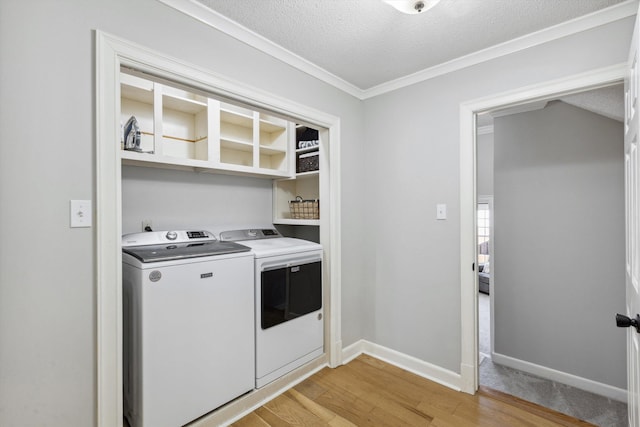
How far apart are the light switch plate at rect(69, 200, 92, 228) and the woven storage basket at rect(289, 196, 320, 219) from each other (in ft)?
5.49

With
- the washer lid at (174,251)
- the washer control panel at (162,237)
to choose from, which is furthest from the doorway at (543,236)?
the washer control panel at (162,237)

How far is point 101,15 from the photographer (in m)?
1.31

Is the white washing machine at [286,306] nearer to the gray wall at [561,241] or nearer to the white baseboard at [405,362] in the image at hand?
the white baseboard at [405,362]

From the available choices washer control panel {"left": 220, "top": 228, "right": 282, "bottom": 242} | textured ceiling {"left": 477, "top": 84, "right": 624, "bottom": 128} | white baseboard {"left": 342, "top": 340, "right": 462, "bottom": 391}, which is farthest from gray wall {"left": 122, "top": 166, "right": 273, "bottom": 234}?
textured ceiling {"left": 477, "top": 84, "right": 624, "bottom": 128}

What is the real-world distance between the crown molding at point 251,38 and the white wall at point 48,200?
0.26 meters

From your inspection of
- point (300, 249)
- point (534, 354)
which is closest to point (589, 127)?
point (534, 354)

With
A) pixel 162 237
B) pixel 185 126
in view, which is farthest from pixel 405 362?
pixel 185 126

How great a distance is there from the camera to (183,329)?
5.35 feet

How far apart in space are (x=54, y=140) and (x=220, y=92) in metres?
0.82

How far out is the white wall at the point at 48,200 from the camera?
112 cm

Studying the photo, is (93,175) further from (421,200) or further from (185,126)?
(421,200)

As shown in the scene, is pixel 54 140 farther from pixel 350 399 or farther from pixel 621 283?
pixel 621 283

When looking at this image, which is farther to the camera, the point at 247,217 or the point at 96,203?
the point at 247,217

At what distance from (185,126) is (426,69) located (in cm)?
196
